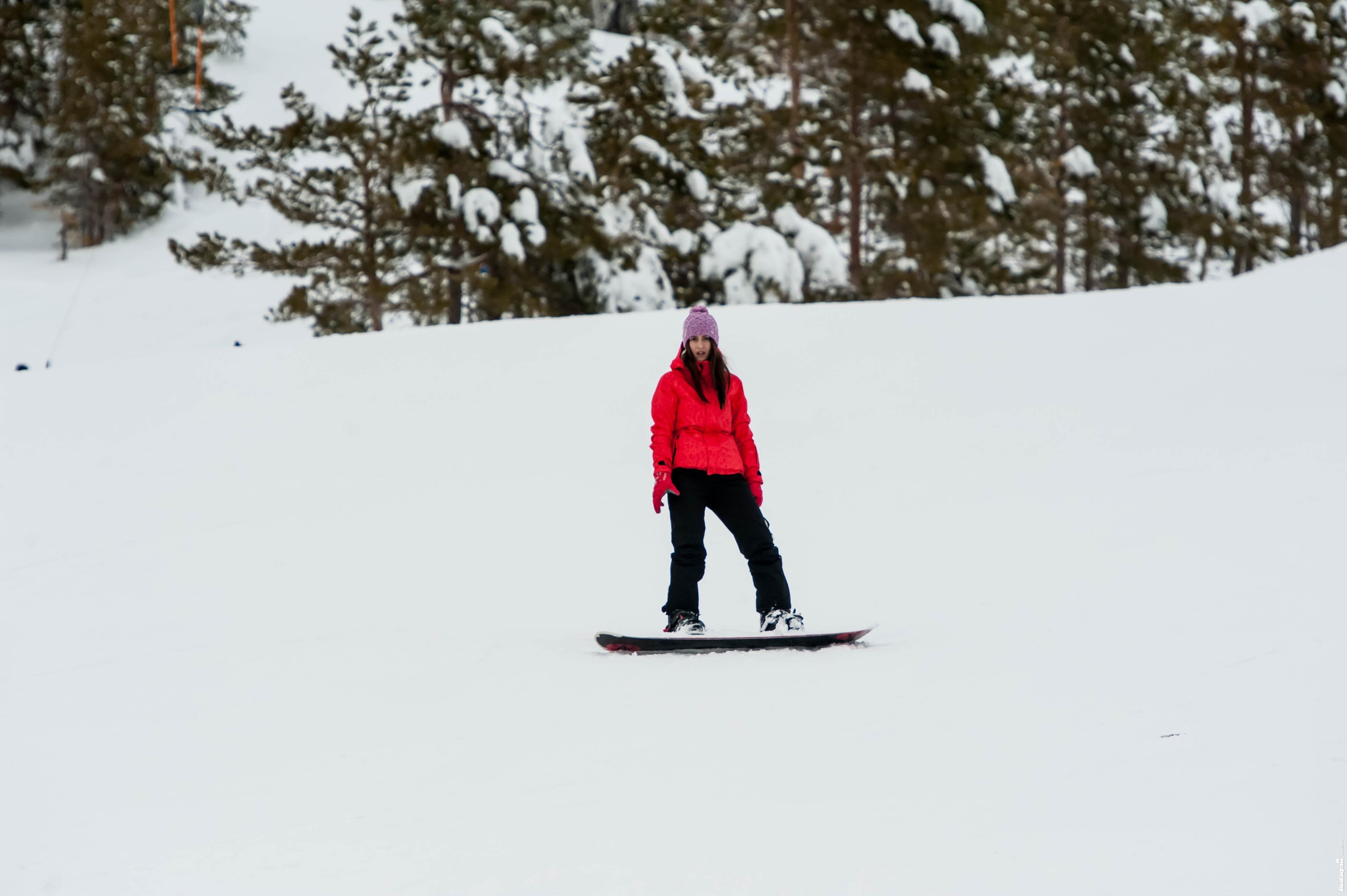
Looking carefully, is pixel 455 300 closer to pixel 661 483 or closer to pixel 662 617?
pixel 662 617

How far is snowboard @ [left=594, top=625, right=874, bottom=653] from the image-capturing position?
5422mm

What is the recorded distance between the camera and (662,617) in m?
6.57

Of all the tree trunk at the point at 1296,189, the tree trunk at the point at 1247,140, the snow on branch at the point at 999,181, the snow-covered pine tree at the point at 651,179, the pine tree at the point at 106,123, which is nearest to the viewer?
the snow-covered pine tree at the point at 651,179

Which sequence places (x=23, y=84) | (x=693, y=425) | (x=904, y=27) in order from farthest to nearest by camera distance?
1. (x=23, y=84)
2. (x=904, y=27)
3. (x=693, y=425)

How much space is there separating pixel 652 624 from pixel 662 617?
15 centimetres

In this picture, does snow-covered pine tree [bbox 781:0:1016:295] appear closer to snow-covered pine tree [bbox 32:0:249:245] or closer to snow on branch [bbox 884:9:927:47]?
snow on branch [bbox 884:9:927:47]

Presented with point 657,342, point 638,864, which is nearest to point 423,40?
point 657,342

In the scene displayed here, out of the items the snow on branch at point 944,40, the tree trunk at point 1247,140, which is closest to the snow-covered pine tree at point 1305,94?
the tree trunk at point 1247,140

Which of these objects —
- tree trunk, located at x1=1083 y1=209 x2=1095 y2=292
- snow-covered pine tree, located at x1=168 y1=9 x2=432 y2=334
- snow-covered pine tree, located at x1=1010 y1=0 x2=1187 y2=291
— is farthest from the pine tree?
tree trunk, located at x1=1083 y1=209 x2=1095 y2=292

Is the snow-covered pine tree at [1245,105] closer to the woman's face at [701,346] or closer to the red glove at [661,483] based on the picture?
the woman's face at [701,346]

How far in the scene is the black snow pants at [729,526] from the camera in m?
5.63

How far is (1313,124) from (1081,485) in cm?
2822

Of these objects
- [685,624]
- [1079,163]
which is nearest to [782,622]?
[685,624]

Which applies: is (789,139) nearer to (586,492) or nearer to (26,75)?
(586,492)
